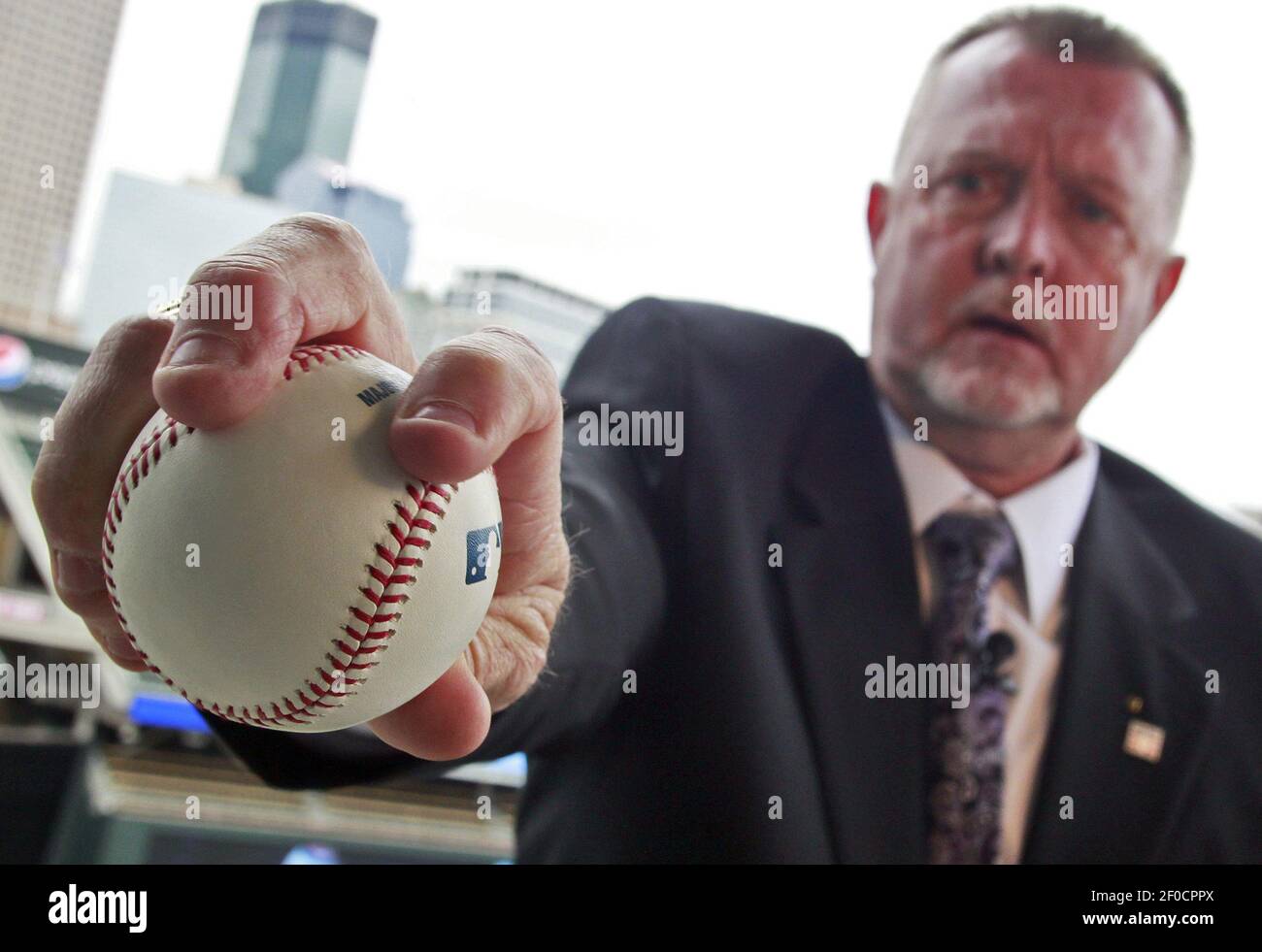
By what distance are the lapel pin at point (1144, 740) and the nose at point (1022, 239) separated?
608 mm

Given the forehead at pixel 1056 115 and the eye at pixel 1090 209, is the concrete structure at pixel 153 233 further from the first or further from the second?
the eye at pixel 1090 209

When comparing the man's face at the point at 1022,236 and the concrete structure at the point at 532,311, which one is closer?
the man's face at the point at 1022,236

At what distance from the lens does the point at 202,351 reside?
→ 1.26ft

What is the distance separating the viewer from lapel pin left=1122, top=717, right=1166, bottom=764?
127 centimetres

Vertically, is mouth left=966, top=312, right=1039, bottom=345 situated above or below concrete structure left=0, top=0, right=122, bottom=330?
below

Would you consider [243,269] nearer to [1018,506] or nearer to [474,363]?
[474,363]

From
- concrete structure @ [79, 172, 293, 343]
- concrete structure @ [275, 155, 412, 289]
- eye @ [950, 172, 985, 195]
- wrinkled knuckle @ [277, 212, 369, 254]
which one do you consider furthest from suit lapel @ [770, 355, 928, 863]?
concrete structure @ [79, 172, 293, 343]

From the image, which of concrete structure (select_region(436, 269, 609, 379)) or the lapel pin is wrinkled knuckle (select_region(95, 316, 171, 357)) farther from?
concrete structure (select_region(436, 269, 609, 379))

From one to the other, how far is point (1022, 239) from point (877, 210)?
0.27 m

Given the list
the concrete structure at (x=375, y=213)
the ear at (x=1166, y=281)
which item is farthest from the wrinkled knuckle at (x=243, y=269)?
the concrete structure at (x=375, y=213)

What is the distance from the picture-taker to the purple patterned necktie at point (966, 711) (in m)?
1.26

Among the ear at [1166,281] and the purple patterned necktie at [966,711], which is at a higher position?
the ear at [1166,281]

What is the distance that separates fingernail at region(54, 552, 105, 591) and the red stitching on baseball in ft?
0.12

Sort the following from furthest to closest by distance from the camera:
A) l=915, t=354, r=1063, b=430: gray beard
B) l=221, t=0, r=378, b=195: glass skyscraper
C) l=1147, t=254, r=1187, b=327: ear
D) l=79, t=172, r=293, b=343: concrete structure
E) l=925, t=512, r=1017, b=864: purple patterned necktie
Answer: l=79, t=172, r=293, b=343: concrete structure
l=221, t=0, r=378, b=195: glass skyscraper
l=1147, t=254, r=1187, b=327: ear
l=915, t=354, r=1063, b=430: gray beard
l=925, t=512, r=1017, b=864: purple patterned necktie
